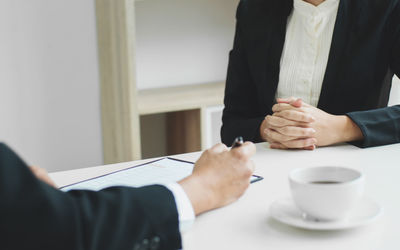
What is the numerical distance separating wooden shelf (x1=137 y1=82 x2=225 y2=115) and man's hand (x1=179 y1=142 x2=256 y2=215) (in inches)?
64.1

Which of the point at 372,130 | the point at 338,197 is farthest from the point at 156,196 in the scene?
the point at 372,130

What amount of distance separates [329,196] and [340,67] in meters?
0.84

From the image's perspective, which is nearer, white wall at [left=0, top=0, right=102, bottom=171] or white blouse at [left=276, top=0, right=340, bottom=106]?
white blouse at [left=276, top=0, right=340, bottom=106]

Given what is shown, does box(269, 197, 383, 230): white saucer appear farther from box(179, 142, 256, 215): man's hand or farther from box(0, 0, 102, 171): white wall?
Result: box(0, 0, 102, 171): white wall

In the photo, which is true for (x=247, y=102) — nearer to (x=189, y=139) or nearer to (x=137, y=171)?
(x=137, y=171)

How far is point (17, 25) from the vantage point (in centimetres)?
255

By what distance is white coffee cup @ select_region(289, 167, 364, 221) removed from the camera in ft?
2.96

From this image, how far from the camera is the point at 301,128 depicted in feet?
4.75

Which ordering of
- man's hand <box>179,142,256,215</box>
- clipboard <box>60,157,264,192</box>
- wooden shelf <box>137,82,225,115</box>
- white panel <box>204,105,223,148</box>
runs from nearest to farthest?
man's hand <box>179,142,256,215</box>, clipboard <box>60,157,264,192</box>, wooden shelf <box>137,82,225,115</box>, white panel <box>204,105,223,148</box>

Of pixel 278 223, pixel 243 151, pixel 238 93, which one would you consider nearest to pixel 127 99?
pixel 238 93

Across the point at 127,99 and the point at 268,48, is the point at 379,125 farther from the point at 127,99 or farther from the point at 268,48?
the point at 127,99

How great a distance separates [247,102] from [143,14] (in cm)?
134

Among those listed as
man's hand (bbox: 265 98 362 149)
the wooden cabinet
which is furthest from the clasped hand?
the wooden cabinet

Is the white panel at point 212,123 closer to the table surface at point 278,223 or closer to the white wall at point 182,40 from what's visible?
the white wall at point 182,40
